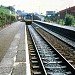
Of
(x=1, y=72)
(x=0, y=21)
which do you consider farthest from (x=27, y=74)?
(x=0, y=21)

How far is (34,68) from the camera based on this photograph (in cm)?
1115

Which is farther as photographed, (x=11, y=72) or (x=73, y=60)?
(x=73, y=60)

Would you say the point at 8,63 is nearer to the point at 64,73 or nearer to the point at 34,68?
the point at 34,68

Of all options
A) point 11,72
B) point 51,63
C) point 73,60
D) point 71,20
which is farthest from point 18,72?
point 71,20

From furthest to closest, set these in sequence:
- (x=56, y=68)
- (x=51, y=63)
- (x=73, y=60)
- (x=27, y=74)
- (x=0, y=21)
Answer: (x=0, y=21)
(x=73, y=60)
(x=51, y=63)
(x=56, y=68)
(x=27, y=74)

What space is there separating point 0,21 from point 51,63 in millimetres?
34815

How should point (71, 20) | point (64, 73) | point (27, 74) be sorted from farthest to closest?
point (71, 20) < point (64, 73) < point (27, 74)

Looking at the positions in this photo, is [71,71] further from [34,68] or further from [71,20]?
[71,20]

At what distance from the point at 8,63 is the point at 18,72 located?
6.52 ft

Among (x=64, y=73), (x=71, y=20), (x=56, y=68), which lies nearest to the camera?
(x=64, y=73)

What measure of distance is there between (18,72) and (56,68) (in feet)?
7.86

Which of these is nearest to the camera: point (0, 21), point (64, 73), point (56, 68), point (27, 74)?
point (27, 74)

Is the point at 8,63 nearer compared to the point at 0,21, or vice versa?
the point at 8,63

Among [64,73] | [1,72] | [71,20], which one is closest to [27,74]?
[1,72]
